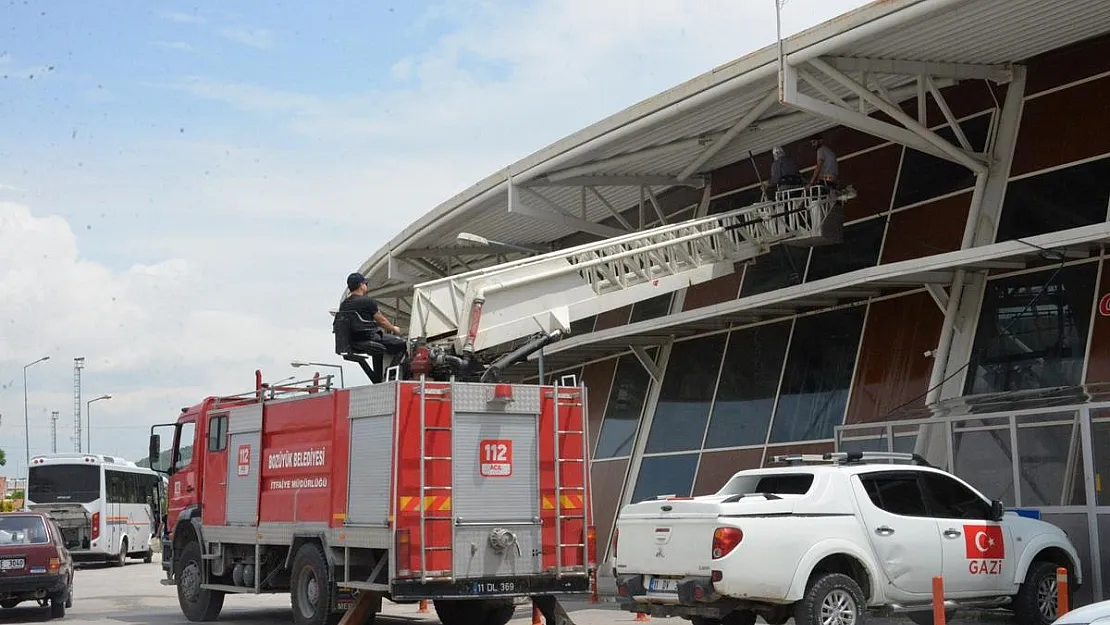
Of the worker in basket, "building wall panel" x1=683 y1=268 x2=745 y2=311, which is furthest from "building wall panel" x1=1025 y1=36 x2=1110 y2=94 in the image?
"building wall panel" x1=683 y1=268 x2=745 y2=311

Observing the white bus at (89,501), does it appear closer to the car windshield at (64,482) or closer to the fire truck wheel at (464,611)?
the car windshield at (64,482)

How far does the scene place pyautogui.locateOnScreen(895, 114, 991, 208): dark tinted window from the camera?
1862cm

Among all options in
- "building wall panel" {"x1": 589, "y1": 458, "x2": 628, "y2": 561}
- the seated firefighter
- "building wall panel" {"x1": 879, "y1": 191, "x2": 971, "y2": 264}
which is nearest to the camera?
the seated firefighter

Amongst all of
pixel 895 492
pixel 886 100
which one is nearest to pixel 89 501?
pixel 886 100

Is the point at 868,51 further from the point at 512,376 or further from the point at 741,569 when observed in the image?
the point at 512,376

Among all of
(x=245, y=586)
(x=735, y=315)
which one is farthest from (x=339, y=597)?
(x=735, y=315)

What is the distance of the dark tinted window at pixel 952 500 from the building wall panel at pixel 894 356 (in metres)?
4.56

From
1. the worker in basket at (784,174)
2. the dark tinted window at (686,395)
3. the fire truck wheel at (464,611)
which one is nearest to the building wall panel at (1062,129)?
the worker in basket at (784,174)

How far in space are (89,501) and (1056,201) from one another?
28.2m

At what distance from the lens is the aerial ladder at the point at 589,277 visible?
52.1ft

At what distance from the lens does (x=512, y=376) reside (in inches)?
1030

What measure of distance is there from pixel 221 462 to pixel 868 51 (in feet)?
32.4

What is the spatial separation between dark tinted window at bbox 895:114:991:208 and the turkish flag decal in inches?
267

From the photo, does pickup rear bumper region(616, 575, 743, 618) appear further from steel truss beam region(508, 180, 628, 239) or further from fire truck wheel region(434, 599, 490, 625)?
steel truss beam region(508, 180, 628, 239)
